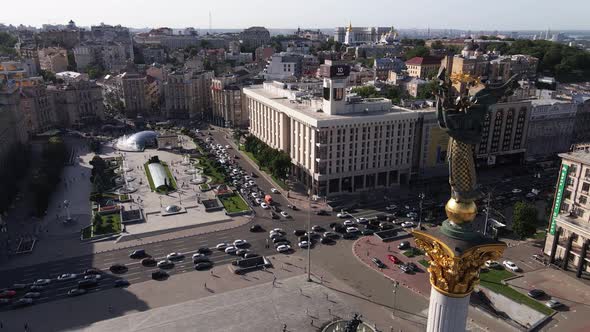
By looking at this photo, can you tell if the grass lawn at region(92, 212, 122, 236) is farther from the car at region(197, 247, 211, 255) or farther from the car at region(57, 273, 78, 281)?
the car at region(197, 247, 211, 255)

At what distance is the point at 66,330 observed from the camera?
159 feet

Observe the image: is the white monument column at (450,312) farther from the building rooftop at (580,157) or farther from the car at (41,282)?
the car at (41,282)

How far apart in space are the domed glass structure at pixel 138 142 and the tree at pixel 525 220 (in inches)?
3785

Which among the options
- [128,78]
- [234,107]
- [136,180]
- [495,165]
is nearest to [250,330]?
[136,180]

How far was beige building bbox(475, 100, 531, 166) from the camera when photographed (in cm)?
10312

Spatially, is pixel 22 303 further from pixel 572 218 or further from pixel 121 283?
pixel 572 218

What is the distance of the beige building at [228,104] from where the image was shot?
14888cm

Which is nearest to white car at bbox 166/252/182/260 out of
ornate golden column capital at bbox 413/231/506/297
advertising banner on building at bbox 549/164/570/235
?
advertising banner on building at bbox 549/164/570/235

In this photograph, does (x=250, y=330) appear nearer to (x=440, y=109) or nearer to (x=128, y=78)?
(x=440, y=109)

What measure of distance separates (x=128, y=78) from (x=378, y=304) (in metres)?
144

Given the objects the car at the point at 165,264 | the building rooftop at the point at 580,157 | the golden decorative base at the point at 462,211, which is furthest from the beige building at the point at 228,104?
the golden decorative base at the point at 462,211

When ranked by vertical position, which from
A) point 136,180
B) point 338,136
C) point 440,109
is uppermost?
point 440,109

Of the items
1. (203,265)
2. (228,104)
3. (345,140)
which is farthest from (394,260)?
(228,104)

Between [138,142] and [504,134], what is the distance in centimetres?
9594
